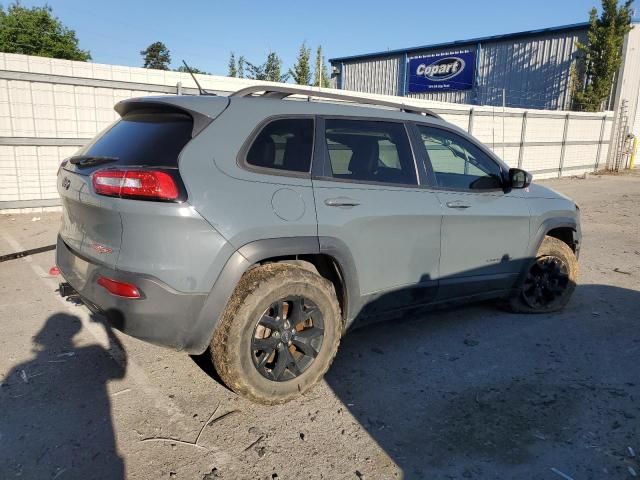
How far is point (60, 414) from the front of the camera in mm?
2961

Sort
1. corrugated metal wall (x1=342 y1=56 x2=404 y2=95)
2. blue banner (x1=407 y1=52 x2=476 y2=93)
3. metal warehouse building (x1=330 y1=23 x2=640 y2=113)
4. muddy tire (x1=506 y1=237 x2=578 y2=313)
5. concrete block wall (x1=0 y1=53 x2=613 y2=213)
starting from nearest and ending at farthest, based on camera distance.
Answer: muddy tire (x1=506 y1=237 x2=578 y2=313) < concrete block wall (x1=0 y1=53 x2=613 y2=213) < metal warehouse building (x1=330 y1=23 x2=640 y2=113) < blue banner (x1=407 y1=52 x2=476 y2=93) < corrugated metal wall (x1=342 y1=56 x2=404 y2=95)

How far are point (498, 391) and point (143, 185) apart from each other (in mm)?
2582

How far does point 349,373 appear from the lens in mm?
3600

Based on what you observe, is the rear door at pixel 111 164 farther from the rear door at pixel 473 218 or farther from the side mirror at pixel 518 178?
the side mirror at pixel 518 178

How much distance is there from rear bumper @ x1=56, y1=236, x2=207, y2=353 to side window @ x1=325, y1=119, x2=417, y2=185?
128 centimetres

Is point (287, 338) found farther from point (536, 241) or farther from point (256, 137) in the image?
point (536, 241)

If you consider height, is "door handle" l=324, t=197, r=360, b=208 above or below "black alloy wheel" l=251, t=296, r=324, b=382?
above

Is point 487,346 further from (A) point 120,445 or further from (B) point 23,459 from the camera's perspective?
(B) point 23,459

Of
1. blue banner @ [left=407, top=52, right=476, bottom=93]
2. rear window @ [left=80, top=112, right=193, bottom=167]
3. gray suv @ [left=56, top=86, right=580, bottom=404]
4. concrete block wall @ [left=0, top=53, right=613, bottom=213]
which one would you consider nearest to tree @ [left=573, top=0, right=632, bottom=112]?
blue banner @ [left=407, top=52, right=476, bottom=93]

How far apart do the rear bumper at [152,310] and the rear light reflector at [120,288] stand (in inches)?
0.9

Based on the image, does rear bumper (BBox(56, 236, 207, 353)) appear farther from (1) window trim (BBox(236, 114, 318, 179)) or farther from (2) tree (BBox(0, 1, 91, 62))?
(2) tree (BBox(0, 1, 91, 62))

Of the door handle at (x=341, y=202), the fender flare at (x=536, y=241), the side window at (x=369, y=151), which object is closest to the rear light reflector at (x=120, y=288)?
the door handle at (x=341, y=202)

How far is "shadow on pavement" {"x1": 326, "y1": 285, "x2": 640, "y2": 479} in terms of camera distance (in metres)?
2.69

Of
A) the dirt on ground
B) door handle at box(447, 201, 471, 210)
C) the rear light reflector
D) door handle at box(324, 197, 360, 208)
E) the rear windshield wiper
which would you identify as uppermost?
the rear windshield wiper
